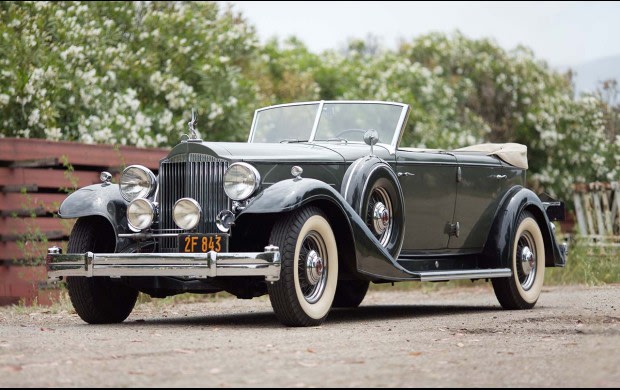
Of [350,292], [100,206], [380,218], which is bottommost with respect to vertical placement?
[350,292]

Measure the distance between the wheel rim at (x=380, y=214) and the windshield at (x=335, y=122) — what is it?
81 cm

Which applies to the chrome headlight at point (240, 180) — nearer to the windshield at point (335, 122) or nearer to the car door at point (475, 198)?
the windshield at point (335, 122)

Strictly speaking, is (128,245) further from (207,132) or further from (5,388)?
(207,132)

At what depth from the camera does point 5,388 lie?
473 cm

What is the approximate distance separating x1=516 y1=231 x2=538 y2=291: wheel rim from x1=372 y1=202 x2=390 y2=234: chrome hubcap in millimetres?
1958

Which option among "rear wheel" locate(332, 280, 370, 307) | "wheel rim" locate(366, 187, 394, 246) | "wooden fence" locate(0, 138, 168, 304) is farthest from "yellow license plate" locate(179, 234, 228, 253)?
"wooden fence" locate(0, 138, 168, 304)

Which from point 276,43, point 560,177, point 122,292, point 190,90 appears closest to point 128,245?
point 122,292

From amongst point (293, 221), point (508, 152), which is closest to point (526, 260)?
point (508, 152)

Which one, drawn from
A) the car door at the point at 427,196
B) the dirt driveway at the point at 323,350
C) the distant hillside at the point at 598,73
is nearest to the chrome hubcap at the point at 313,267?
the dirt driveway at the point at 323,350

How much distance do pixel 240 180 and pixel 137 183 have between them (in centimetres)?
90

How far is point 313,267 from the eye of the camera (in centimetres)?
769

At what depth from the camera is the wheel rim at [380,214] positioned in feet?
28.1

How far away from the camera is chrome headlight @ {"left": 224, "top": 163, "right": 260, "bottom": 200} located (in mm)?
7719

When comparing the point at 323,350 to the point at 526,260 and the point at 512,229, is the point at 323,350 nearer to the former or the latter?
the point at 512,229
